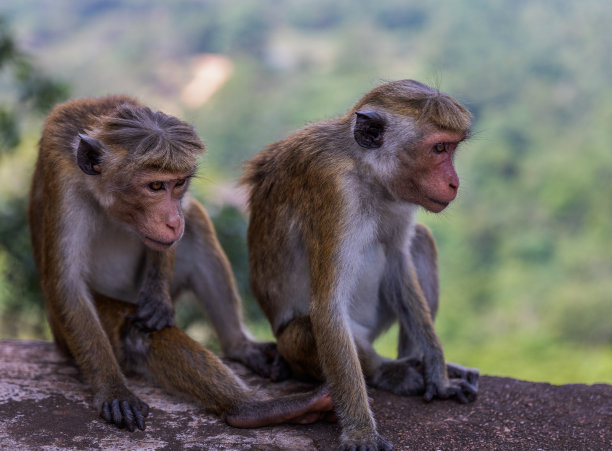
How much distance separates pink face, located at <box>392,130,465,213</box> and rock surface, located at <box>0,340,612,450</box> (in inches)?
56.5

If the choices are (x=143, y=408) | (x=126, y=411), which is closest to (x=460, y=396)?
(x=143, y=408)

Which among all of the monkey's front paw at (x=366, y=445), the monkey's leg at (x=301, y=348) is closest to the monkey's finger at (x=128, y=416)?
the monkey's leg at (x=301, y=348)

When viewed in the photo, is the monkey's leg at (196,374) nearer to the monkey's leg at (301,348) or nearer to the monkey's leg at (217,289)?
the monkey's leg at (301,348)

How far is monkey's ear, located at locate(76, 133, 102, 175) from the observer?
4836 millimetres

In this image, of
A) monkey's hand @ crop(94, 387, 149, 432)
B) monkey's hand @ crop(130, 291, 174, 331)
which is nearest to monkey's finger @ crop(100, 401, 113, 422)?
monkey's hand @ crop(94, 387, 149, 432)

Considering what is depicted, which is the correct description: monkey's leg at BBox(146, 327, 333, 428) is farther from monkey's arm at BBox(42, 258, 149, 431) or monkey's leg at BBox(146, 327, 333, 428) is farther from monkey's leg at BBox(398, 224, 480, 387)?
monkey's leg at BBox(398, 224, 480, 387)

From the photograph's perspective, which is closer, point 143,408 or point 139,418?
point 139,418

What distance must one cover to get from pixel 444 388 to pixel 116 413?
7.39 ft

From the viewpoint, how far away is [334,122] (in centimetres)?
523

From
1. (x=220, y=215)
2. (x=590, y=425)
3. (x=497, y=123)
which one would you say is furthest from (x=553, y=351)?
(x=590, y=425)

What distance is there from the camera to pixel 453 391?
5.41 metres

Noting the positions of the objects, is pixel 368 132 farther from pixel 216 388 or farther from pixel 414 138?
pixel 216 388

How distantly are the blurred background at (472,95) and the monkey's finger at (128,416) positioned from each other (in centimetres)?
808

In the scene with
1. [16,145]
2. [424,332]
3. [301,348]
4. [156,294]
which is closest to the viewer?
[301,348]
